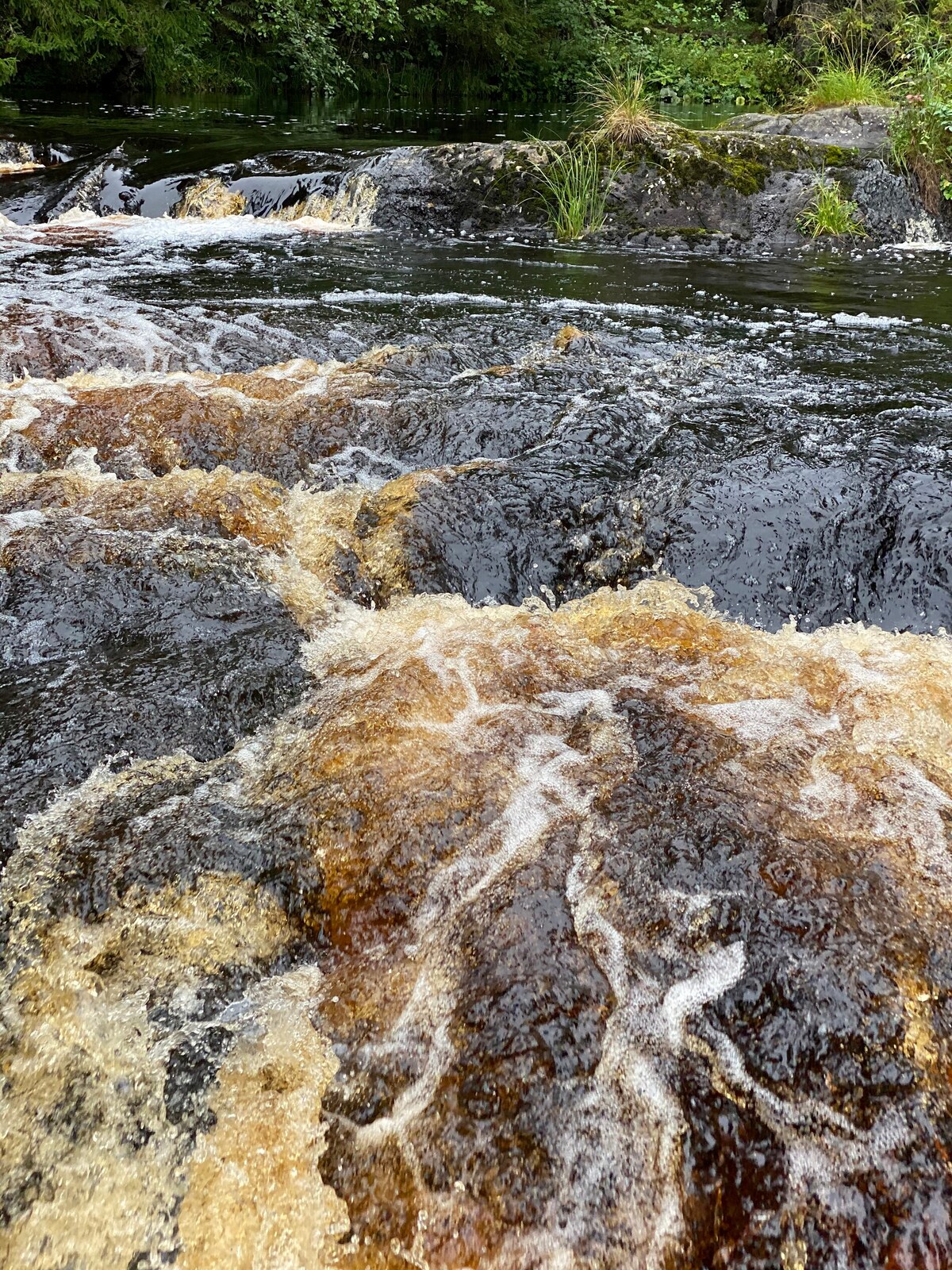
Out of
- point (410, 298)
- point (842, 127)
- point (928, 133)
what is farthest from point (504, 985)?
point (842, 127)

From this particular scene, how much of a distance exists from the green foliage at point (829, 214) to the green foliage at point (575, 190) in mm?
1983

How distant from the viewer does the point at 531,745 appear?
247 centimetres

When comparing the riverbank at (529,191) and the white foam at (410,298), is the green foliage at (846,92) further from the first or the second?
the white foam at (410,298)

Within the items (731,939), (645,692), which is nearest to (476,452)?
(645,692)

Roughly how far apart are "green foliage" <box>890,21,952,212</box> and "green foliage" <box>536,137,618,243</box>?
3154 millimetres

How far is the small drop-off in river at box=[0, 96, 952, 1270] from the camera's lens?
1528 millimetres

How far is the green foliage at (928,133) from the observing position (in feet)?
29.3

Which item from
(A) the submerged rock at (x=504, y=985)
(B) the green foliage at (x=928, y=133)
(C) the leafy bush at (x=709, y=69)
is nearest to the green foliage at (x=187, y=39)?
(C) the leafy bush at (x=709, y=69)

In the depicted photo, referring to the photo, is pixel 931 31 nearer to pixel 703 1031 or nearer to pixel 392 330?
pixel 392 330

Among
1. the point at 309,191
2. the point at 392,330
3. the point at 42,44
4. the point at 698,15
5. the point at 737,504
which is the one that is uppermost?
the point at 698,15

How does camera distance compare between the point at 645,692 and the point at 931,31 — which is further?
the point at 931,31

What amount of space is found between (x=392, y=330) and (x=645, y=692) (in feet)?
11.7

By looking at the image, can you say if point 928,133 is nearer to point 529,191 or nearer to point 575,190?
point 575,190

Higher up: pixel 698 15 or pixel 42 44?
pixel 698 15
